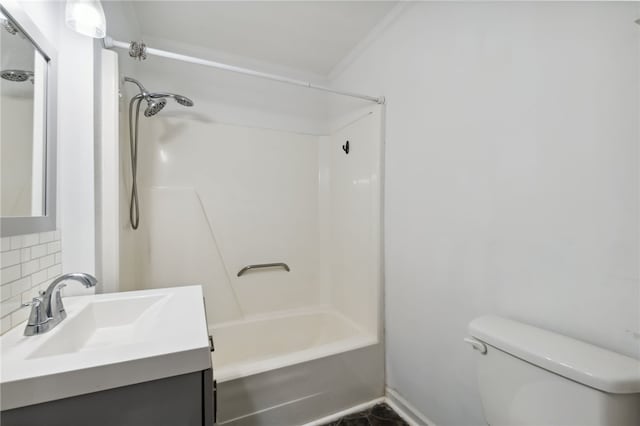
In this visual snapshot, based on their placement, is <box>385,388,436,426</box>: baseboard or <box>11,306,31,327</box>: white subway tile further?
<box>385,388,436,426</box>: baseboard

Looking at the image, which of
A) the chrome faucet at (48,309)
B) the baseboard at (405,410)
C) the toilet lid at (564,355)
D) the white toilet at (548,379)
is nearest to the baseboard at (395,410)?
the baseboard at (405,410)

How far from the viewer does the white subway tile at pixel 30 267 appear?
0.84 meters

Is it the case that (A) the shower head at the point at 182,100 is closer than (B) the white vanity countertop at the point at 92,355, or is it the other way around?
(B) the white vanity countertop at the point at 92,355

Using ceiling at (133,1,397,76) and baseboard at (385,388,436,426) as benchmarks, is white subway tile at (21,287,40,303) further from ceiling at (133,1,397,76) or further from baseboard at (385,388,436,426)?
baseboard at (385,388,436,426)

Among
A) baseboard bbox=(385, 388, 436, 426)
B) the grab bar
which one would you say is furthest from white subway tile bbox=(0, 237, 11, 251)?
baseboard bbox=(385, 388, 436, 426)

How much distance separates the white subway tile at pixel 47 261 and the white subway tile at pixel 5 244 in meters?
0.19

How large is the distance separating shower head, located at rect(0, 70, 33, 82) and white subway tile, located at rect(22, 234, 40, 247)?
0.50 metres

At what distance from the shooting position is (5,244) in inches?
30.1

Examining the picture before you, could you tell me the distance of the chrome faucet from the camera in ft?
2.49

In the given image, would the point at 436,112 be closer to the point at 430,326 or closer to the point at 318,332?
the point at 430,326

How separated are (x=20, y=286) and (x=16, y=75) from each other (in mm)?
684

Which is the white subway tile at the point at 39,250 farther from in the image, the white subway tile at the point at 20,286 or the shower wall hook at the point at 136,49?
the shower wall hook at the point at 136,49

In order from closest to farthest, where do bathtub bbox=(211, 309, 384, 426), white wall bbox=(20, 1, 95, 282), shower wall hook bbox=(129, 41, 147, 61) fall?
white wall bbox=(20, 1, 95, 282) < shower wall hook bbox=(129, 41, 147, 61) < bathtub bbox=(211, 309, 384, 426)

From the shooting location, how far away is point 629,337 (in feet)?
2.43
